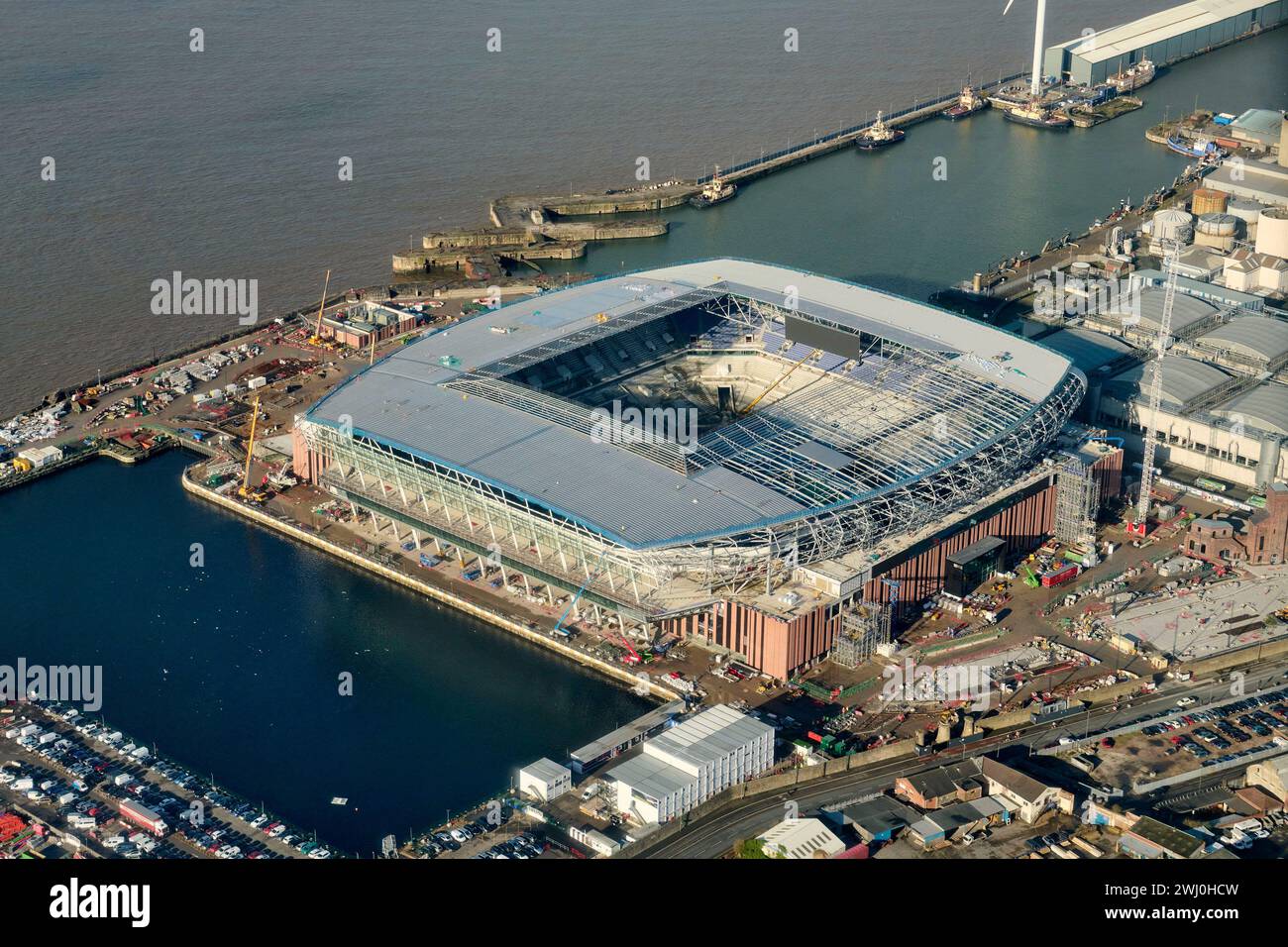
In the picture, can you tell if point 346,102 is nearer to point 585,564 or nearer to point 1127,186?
point 1127,186

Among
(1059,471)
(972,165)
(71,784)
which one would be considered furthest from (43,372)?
(972,165)

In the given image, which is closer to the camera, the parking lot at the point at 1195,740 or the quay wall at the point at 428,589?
the parking lot at the point at 1195,740

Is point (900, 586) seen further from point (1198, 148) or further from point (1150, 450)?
point (1198, 148)

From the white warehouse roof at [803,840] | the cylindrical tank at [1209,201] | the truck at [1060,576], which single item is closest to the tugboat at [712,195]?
the cylindrical tank at [1209,201]

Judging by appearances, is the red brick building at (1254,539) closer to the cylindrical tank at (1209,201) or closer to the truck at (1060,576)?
the truck at (1060,576)

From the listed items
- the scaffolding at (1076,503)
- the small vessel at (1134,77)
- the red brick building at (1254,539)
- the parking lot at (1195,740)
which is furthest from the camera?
the small vessel at (1134,77)
